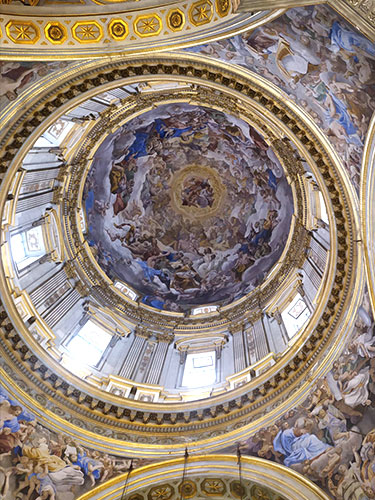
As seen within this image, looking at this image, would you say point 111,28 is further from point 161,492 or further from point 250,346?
point 250,346

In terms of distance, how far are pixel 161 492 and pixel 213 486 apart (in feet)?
4.62

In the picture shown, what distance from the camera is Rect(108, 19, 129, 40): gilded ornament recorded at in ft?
31.3

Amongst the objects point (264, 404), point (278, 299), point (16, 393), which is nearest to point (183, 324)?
point (278, 299)

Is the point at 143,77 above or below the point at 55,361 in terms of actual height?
above

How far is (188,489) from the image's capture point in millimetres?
12273

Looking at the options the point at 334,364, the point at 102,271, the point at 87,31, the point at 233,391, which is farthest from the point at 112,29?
the point at 102,271

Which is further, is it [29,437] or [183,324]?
[183,324]

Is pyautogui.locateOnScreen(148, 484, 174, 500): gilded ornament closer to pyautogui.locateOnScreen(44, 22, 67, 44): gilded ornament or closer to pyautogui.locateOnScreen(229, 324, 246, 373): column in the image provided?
pyautogui.locateOnScreen(229, 324, 246, 373): column

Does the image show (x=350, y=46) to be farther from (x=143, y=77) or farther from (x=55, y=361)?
(x=55, y=361)

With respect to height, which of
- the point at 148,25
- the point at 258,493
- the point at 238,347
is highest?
the point at 148,25

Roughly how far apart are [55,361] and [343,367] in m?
8.55

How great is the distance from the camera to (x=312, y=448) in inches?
449

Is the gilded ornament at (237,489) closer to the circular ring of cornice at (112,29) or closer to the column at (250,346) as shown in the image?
the column at (250,346)

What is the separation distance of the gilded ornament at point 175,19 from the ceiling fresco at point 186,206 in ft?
34.9
